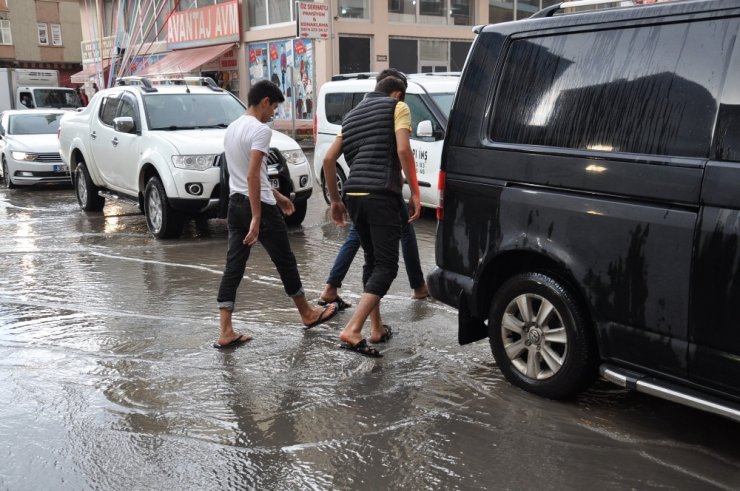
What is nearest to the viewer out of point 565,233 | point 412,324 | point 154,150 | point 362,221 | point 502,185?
point 565,233

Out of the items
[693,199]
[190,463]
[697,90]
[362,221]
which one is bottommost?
[190,463]

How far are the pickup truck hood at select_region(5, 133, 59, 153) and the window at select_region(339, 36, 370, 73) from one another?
38.1 feet

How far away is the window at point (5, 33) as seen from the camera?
5153 centimetres

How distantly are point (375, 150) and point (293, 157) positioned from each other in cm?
497

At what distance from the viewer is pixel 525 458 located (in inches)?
148

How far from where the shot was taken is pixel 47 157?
598 inches

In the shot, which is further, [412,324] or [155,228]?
[155,228]

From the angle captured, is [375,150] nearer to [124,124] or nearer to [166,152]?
[166,152]

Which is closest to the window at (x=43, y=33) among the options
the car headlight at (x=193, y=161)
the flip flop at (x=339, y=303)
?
the car headlight at (x=193, y=161)

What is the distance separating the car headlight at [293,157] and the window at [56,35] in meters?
49.1

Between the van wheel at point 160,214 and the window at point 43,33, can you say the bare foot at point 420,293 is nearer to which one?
the van wheel at point 160,214

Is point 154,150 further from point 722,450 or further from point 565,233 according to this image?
point 722,450

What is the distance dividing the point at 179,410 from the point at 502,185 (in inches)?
85.3

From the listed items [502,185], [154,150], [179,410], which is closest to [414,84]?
[154,150]
